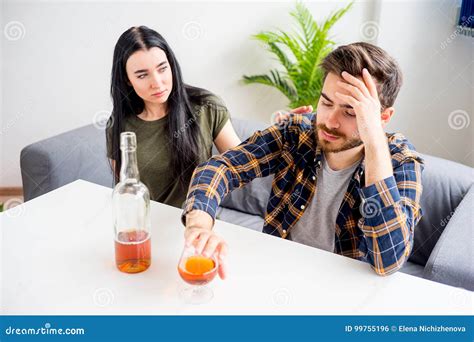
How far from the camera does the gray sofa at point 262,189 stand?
1.63 meters

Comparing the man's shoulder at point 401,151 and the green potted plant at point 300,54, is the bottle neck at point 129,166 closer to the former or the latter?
the man's shoulder at point 401,151

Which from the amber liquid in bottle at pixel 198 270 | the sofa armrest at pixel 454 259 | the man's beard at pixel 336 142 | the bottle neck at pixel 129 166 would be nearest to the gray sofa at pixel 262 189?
the sofa armrest at pixel 454 259

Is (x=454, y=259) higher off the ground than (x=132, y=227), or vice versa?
(x=132, y=227)

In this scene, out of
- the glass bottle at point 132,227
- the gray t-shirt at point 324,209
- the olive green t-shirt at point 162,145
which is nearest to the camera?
the glass bottle at point 132,227

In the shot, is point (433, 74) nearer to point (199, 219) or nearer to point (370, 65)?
point (370, 65)

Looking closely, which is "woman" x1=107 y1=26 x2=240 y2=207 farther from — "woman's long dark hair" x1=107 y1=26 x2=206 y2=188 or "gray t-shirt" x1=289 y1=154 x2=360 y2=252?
"gray t-shirt" x1=289 y1=154 x2=360 y2=252

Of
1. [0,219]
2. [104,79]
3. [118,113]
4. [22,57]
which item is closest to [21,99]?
[22,57]

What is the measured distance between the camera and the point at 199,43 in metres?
3.09

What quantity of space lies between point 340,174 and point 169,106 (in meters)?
0.72

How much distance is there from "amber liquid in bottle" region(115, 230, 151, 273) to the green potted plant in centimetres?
198

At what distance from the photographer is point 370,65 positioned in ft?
4.26

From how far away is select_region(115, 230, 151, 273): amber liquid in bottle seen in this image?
3.50ft

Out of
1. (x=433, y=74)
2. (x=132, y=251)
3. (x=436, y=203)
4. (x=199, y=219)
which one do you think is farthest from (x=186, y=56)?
(x=132, y=251)

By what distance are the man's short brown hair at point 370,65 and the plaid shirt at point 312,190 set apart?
0.18m
